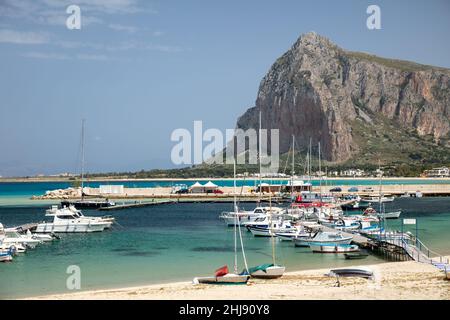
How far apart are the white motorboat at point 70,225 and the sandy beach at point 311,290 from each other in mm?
23431

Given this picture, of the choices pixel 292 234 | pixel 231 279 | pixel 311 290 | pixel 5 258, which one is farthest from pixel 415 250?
pixel 5 258

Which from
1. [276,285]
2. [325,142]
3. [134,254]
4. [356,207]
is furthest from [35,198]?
[325,142]

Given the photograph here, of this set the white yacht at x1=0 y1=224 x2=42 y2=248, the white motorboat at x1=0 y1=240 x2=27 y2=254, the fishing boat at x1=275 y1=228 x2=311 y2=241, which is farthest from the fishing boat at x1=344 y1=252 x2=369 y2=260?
the white yacht at x1=0 y1=224 x2=42 y2=248

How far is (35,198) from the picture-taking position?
9669 cm

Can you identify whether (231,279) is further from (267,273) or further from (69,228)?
(69,228)

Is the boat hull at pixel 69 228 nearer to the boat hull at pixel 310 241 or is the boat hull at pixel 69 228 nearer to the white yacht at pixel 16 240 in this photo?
the white yacht at pixel 16 240

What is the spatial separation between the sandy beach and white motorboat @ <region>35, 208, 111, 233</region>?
922 inches

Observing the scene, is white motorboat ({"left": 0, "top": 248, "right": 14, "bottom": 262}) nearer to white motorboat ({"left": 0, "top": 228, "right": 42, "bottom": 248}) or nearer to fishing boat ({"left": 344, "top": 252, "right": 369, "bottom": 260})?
white motorboat ({"left": 0, "top": 228, "right": 42, "bottom": 248})

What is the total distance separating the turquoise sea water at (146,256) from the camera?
26.7 meters

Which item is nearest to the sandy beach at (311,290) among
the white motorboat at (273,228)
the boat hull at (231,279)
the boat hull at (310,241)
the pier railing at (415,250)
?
the boat hull at (231,279)

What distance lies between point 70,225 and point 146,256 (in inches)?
582

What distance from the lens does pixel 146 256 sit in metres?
33.6

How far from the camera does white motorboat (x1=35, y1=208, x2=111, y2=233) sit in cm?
4603
